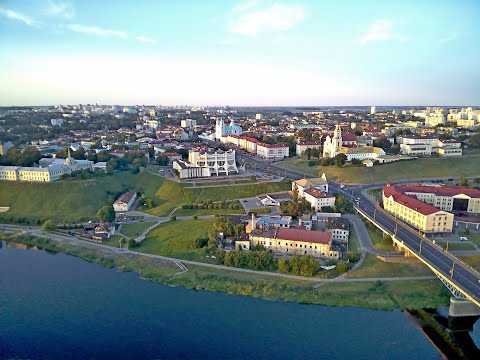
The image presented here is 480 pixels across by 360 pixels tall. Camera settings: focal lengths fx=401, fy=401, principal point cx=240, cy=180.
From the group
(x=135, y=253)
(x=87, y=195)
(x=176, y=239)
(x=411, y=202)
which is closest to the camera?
(x=135, y=253)

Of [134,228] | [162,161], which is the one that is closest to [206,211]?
[134,228]

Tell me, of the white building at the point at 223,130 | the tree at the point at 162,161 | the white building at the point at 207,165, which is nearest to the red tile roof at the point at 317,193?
the white building at the point at 207,165

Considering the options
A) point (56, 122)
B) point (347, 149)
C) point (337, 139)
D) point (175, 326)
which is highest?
point (56, 122)

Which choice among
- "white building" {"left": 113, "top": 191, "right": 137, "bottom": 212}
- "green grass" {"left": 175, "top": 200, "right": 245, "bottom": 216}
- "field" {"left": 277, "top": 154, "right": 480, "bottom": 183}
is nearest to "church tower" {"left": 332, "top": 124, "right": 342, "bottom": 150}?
"field" {"left": 277, "top": 154, "right": 480, "bottom": 183}

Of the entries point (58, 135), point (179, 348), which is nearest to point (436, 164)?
point (179, 348)

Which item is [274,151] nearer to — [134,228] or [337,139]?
[337,139]

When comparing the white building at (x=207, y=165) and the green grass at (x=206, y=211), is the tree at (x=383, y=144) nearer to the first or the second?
the white building at (x=207, y=165)

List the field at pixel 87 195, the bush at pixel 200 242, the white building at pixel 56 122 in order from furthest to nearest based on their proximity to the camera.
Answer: the white building at pixel 56 122, the field at pixel 87 195, the bush at pixel 200 242
